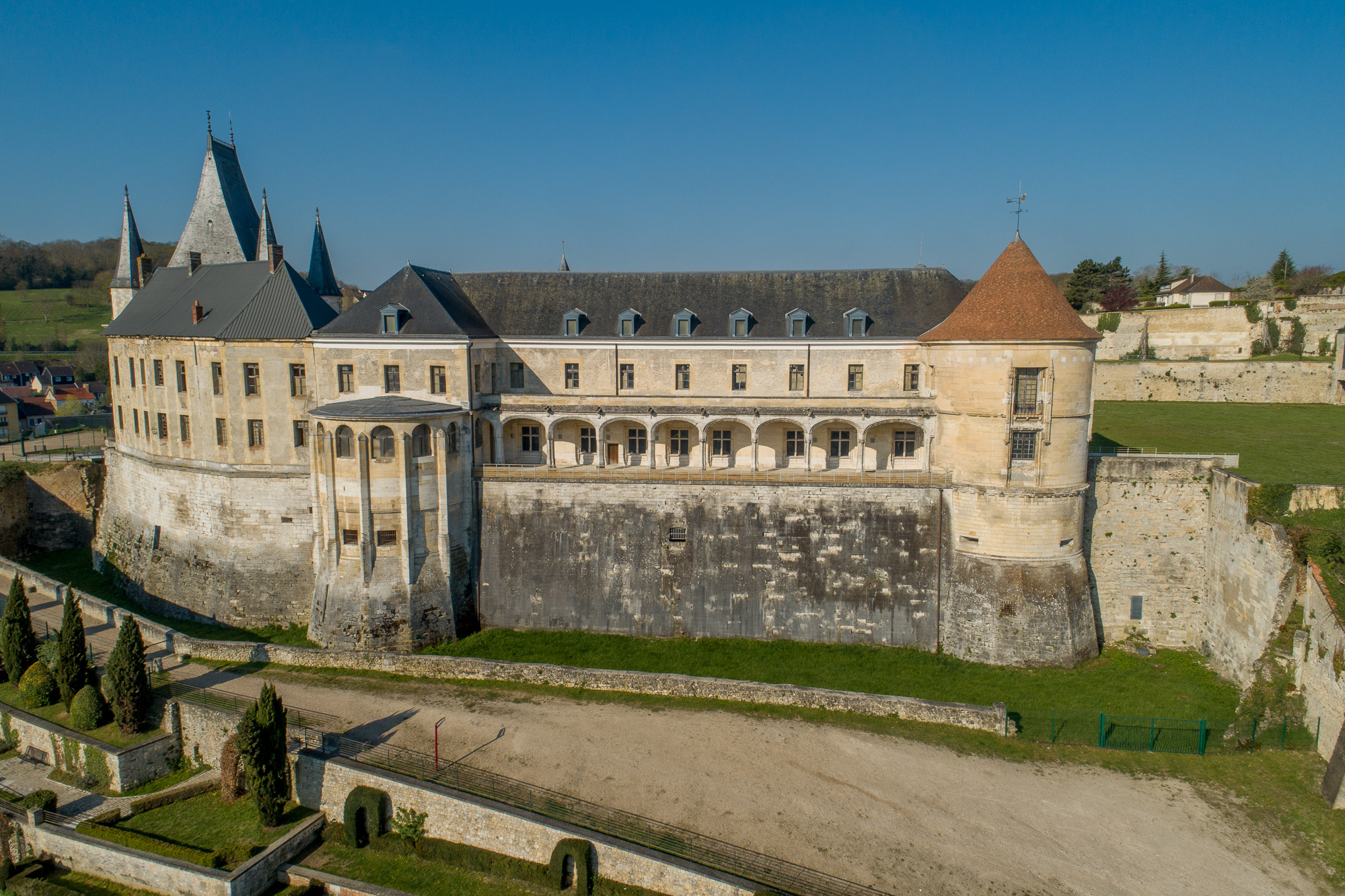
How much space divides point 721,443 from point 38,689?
24.5m

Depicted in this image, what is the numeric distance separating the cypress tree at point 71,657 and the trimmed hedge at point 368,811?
10.8 m

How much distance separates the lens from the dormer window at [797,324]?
29.8m

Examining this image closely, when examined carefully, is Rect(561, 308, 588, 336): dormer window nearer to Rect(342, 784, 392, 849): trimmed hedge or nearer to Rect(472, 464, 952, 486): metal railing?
Rect(472, 464, 952, 486): metal railing

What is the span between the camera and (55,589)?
1179 inches

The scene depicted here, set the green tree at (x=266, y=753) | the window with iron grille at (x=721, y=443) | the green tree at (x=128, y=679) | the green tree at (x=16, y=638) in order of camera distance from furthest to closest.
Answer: the window with iron grille at (x=721, y=443) → the green tree at (x=16, y=638) → the green tree at (x=128, y=679) → the green tree at (x=266, y=753)

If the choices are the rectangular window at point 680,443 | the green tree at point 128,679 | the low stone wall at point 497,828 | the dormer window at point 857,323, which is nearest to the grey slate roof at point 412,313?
the rectangular window at point 680,443

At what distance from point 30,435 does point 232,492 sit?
36868 millimetres

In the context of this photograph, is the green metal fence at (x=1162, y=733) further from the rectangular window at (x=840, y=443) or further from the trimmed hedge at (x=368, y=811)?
the trimmed hedge at (x=368, y=811)

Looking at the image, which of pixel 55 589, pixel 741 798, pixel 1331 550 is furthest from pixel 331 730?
pixel 1331 550

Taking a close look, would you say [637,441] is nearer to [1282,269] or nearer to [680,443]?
[680,443]

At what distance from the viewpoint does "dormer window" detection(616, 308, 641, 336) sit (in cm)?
3058

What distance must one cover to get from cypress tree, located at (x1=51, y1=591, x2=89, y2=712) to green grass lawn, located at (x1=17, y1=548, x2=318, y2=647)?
5299 millimetres

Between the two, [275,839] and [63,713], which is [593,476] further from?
[63,713]

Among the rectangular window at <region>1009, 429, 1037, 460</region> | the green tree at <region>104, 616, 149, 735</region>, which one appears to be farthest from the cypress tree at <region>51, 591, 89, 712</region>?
the rectangular window at <region>1009, 429, 1037, 460</region>
